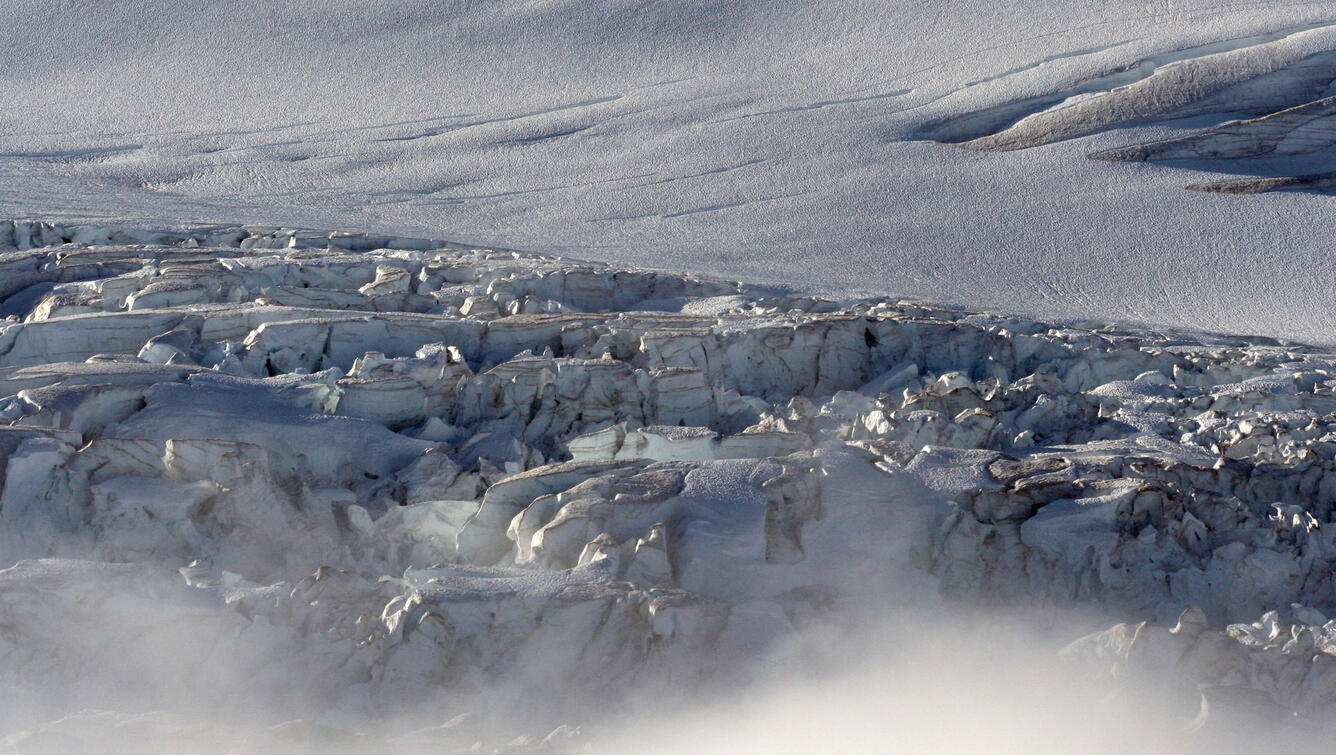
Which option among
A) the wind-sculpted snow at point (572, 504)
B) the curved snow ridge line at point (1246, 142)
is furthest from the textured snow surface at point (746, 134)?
the wind-sculpted snow at point (572, 504)

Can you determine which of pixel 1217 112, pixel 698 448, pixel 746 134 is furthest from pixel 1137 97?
pixel 698 448

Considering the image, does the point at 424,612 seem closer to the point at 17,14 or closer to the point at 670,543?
the point at 670,543

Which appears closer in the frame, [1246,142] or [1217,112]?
[1246,142]

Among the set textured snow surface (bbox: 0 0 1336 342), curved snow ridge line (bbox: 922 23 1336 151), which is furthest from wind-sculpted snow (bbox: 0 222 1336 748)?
curved snow ridge line (bbox: 922 23 1336 151)

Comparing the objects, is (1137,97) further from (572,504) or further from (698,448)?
(572,504)

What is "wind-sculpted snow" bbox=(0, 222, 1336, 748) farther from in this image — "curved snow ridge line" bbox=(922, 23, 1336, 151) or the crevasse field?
"curved snow ridge line" bbox=(922, 23, 1336, 151)

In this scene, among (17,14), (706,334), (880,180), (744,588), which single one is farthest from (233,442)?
(17,14)
